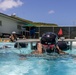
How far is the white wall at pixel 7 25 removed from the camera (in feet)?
88.7

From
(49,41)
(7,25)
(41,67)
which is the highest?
(7,25)

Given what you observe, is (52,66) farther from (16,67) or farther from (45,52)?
(45,52)

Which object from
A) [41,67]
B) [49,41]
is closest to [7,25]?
[49,41]

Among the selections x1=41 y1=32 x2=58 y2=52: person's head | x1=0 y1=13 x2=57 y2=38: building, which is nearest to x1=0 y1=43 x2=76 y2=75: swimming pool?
x1=41 y1=32 x2=58 y2=52: person's head

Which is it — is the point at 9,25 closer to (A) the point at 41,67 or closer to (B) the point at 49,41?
(B) the point at 49,41

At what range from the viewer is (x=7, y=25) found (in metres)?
28.6

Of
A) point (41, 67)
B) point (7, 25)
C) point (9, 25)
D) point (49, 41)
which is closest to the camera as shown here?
point (41, 67)

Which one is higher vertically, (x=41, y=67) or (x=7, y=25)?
(x=7, y=25)

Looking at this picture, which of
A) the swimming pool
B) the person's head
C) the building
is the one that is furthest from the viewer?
the building

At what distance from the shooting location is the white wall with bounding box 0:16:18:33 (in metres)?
27.0

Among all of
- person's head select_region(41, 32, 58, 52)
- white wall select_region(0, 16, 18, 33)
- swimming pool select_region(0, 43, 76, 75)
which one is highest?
white wall select_region(0, 16, 18, 33)

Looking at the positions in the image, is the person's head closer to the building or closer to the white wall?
the building

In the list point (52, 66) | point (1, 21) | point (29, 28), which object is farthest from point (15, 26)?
point (52, 66)

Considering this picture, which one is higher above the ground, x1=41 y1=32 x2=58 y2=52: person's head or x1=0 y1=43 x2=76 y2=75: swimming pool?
x1=41 y1=32 x2=58 y2=52: person's head
